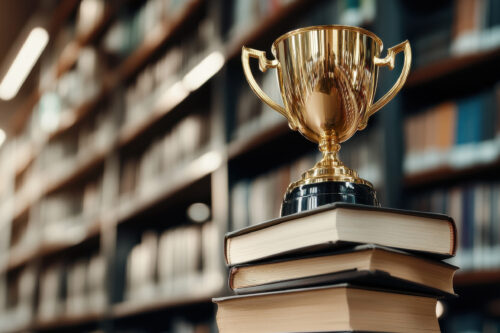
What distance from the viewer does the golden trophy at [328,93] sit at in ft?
2.03

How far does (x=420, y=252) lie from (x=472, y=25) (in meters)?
1.03

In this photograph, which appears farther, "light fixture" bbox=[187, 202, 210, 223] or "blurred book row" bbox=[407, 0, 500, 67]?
"light fixture" bbox=[187, 202, 210, 223]

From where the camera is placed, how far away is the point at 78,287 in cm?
344

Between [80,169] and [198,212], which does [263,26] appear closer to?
[198,212]

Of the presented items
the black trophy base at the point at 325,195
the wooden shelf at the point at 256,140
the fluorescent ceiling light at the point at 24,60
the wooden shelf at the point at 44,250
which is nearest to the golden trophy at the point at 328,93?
the black trophy base at the point at 325,195

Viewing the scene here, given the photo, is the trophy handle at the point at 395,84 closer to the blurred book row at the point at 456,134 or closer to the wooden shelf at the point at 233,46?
the blurred book row at the point at 456,134

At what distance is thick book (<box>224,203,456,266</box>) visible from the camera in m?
0.53

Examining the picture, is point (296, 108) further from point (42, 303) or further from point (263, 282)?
point (42, 303)

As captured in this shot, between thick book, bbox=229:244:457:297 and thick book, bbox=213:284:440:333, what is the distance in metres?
0.01

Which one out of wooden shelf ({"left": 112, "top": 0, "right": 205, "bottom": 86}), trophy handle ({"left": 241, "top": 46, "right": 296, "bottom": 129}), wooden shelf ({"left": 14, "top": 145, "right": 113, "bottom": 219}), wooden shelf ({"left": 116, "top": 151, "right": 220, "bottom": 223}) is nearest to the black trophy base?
trophy handle ({"left": 241, "top": 46, "right": 296, "bottom": 129})

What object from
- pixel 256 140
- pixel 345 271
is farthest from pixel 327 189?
pixel 256 140

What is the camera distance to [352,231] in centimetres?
53

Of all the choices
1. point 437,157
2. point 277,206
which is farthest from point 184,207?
point 437,157

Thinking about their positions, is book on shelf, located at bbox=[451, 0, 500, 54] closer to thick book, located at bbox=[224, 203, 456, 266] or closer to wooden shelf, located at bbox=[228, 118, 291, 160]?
wooden shelf, located at bbox=[228, 118, 291, 160]
